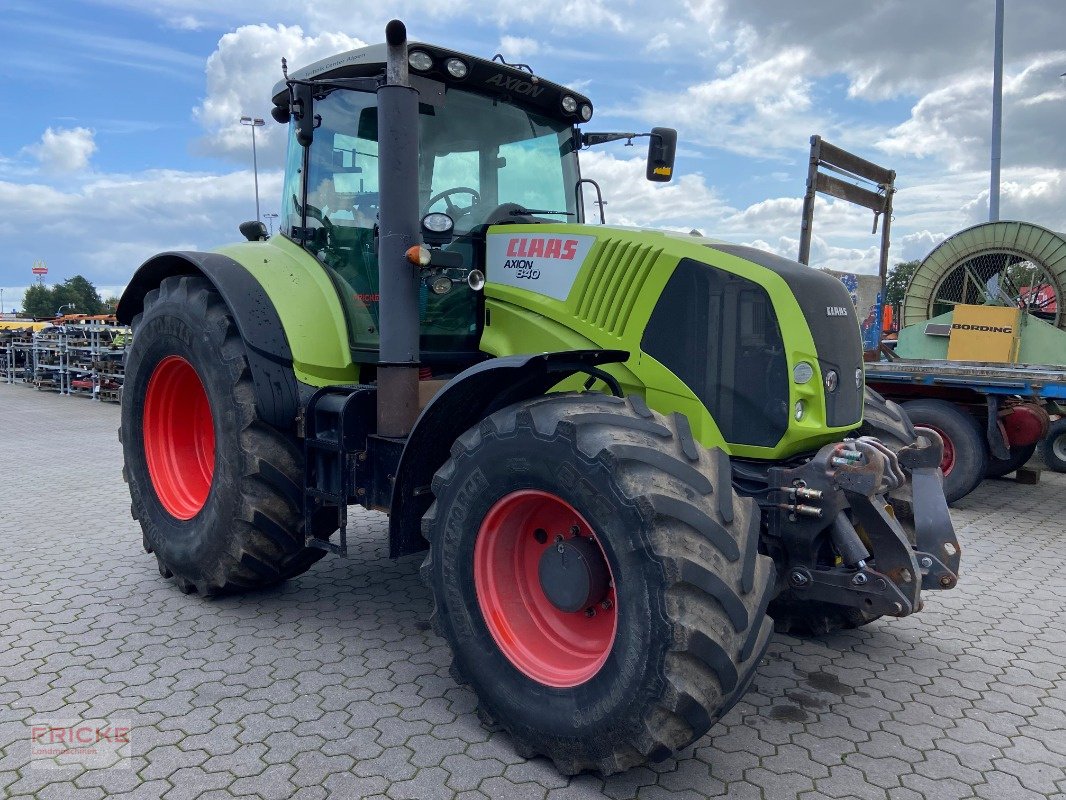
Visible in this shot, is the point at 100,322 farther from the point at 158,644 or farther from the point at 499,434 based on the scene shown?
the point at 499,434

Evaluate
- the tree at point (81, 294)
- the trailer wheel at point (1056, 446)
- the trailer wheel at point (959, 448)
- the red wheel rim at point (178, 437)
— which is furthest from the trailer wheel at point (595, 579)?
the tree at point (81, 294)

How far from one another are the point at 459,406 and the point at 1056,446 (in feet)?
23.1

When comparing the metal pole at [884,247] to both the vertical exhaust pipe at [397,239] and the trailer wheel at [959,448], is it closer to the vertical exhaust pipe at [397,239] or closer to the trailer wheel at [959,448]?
the trailer wheel at [959,448]

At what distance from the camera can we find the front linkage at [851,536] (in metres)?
3.18

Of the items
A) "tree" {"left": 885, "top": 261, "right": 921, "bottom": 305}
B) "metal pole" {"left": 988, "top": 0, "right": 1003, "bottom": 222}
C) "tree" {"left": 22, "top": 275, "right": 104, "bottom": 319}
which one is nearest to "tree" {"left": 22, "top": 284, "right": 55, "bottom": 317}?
"tree" {"left": 22, "top": 275, "right": 104, "bottom": 319}

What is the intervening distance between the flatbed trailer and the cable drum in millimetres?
3572

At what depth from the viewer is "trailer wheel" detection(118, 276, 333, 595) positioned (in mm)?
4195

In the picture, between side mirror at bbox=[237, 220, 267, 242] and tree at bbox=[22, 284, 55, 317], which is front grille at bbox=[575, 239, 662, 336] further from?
tree at bbox=[22, 284, 55, 317]

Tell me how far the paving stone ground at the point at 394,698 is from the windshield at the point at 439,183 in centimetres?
159

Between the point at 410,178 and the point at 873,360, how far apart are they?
760cm

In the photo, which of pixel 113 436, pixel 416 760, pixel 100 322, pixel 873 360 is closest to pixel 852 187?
pixel 873 360

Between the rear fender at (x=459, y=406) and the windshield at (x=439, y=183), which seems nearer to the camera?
the rear fender at (x=459, y=406)

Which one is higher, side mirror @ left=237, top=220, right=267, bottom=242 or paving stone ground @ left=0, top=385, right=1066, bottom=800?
side mirror @ left=237, top=220, right=267, bottom=242

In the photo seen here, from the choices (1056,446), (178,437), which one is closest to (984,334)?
(1056,446)
